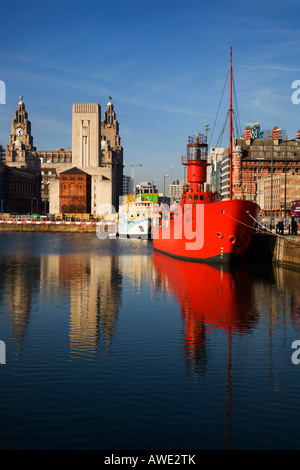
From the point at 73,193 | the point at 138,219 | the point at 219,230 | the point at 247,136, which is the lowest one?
the point at 219,230

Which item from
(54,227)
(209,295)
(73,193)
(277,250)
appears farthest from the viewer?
(73,193)

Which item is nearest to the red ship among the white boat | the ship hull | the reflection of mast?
the ship hull

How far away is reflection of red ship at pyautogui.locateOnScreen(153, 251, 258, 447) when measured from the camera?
1750 cm

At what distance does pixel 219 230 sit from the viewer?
146ft

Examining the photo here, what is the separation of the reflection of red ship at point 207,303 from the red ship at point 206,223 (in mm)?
1912

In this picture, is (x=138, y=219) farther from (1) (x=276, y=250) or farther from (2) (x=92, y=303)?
(2) (x=92, y=303)

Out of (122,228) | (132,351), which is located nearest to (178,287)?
(132,351)

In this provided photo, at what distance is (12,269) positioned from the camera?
45.4 metres

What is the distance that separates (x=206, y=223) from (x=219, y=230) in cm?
175

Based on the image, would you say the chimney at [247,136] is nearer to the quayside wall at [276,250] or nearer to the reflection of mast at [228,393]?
the quayside wall at [276,250]

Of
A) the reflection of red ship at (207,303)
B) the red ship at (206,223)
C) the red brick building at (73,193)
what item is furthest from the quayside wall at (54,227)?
the reflection of red ship at (207,303)

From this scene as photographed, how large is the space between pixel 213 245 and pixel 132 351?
30.0m

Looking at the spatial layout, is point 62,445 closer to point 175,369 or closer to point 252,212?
point 175,369

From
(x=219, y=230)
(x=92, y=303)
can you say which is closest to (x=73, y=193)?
(x=219, y=230)
